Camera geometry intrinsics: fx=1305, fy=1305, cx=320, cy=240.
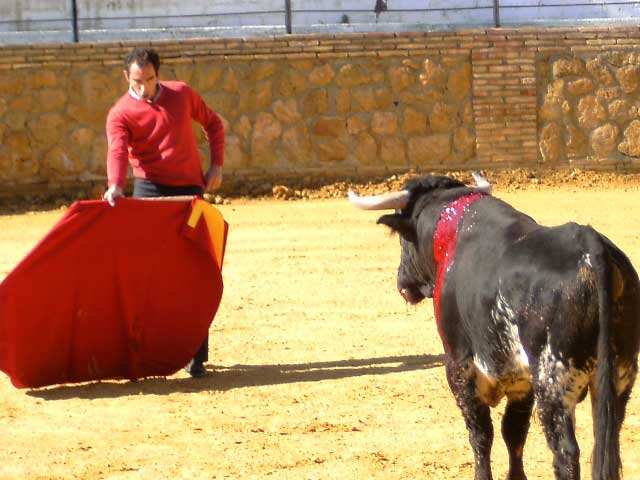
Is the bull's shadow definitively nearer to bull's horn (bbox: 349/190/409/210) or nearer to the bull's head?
the bull's head

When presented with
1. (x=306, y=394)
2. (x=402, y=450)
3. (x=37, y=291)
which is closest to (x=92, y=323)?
(x=37, y=291)

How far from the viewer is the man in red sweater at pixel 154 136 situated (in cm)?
761

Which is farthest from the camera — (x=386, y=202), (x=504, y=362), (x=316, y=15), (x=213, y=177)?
(x=316, y=15)

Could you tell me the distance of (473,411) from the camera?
523cm

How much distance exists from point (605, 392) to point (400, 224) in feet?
5.28

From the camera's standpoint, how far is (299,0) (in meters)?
17.7

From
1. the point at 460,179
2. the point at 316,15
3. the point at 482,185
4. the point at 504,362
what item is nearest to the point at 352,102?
the point at 460,179

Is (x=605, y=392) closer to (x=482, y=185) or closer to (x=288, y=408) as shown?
(x=482, y=185)

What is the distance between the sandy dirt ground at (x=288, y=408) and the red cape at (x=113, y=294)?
0.58 ft

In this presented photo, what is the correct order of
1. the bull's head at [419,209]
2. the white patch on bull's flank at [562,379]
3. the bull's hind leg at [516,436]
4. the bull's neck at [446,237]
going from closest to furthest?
the white patch on bull's flank at [562,379]
the bull's neck at [446,237]
the bull's hind leg at [516,436]
the bull's head at [419,209]

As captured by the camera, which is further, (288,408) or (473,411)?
(288,408)

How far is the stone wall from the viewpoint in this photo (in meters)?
16.1

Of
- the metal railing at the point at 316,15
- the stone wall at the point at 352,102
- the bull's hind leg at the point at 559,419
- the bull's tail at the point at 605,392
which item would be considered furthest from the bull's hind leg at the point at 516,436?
the metal railing at the point at 316,15

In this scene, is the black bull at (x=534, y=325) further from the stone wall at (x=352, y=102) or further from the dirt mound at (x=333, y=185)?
the stone wall at (x=352, y=102)
